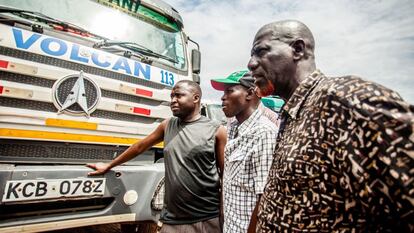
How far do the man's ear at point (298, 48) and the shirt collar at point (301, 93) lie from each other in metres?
0.11

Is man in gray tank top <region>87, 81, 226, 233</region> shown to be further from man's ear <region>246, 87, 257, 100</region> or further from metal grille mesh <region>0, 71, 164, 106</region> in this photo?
metal grille mesh <region>0, 71, 164, 106</region>

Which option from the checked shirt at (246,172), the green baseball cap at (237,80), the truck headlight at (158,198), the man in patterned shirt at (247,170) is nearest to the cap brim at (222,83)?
the green baseball cap at (237,80)

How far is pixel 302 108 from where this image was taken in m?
0.93

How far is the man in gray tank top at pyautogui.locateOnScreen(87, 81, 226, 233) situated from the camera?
1959 millimetres

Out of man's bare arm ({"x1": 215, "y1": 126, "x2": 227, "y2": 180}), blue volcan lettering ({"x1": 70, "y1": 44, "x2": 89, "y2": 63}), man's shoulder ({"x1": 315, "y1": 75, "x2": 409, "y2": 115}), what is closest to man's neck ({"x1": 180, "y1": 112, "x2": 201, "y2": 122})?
man's bare arm ({"x1": 215, "y1": 126, "x2": 227, "y2": 180})

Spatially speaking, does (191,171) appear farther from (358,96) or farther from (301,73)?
(358,96)

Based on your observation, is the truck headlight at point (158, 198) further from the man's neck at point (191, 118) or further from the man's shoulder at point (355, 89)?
the man's shoulder at point (355, 89)

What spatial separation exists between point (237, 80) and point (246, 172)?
85 centimetres

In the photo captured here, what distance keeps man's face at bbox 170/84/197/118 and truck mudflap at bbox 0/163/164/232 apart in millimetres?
702

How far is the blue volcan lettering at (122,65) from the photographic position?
2574mm

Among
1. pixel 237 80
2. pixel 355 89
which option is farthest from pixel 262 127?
pixel 355 89

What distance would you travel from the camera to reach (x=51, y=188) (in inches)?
77.1

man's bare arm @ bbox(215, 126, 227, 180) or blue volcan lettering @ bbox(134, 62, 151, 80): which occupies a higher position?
blue volcan lettering @ bbox(134, 62, 151, 80)

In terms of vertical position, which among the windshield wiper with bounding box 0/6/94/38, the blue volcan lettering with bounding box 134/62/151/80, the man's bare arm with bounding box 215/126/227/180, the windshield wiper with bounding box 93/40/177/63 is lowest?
the man's bare arm with bounding box 215/126/227/180
